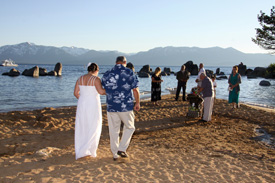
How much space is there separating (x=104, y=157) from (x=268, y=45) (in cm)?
2748

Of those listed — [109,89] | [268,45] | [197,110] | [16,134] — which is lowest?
[16,134]

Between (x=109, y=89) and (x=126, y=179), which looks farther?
(x=109, y=89)

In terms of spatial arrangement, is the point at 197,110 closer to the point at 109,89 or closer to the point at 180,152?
the point at 180,152

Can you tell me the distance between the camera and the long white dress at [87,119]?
482 cm

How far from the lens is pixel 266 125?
9.44m

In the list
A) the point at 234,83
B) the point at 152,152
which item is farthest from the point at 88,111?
the point at 234,83

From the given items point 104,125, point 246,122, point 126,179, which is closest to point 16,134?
point 104,125

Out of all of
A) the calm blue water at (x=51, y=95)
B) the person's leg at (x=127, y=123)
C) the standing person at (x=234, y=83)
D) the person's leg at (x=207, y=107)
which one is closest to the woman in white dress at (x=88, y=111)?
the person's leg at (x=127, y=123)

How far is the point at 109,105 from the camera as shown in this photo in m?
4.65

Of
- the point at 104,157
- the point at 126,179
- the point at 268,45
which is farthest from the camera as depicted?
the point at 268,45

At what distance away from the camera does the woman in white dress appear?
4.79 metres

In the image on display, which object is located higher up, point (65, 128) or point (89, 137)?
point (89, 137)

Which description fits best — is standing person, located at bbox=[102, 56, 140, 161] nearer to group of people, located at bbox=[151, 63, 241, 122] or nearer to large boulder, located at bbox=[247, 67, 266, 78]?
group of people, located at bbox=[151, 63, 241, 122]

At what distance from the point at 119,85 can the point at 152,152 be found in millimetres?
2199
